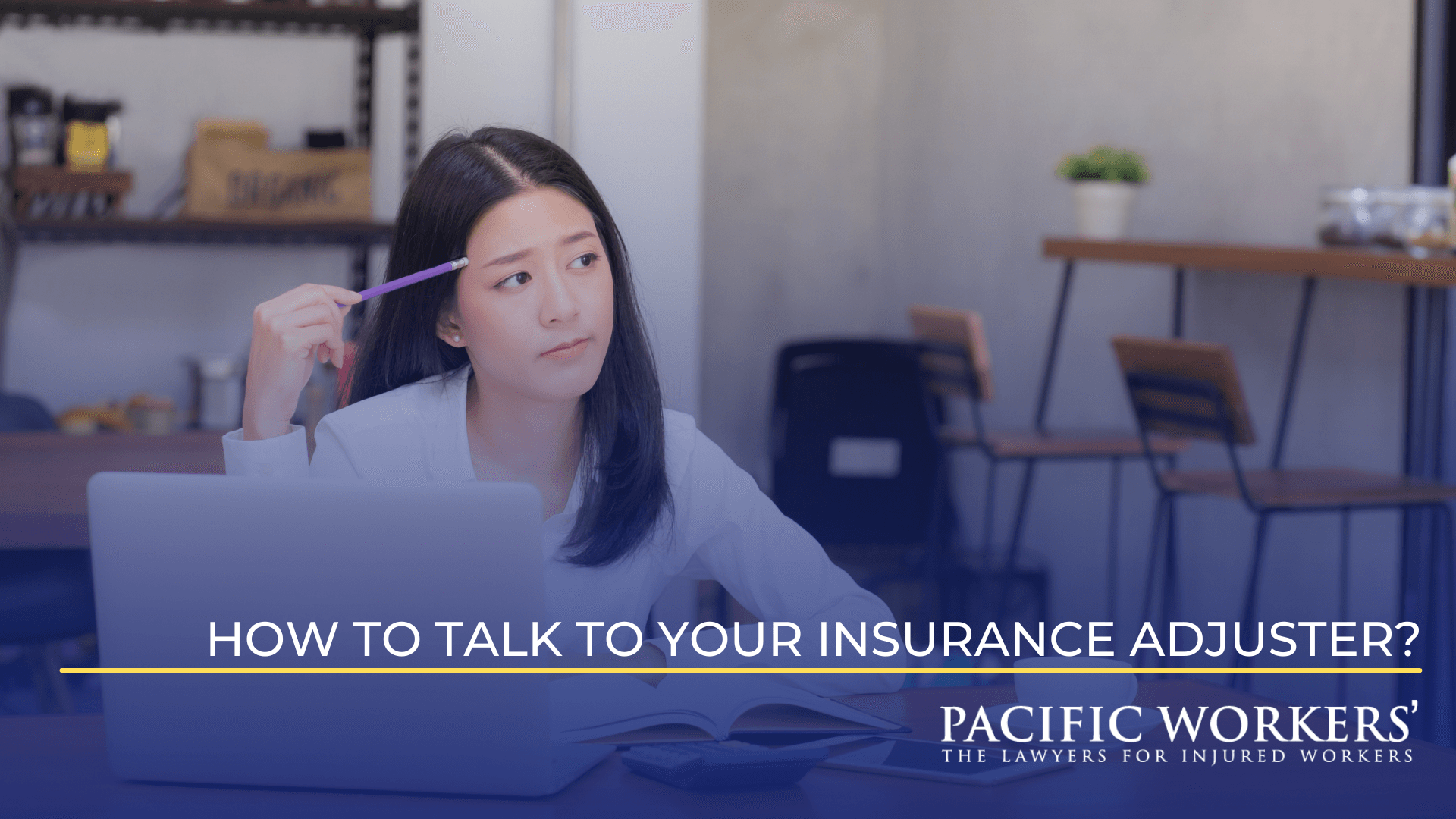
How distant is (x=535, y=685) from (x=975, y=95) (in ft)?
14.0

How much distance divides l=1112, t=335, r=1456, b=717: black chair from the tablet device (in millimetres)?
1883

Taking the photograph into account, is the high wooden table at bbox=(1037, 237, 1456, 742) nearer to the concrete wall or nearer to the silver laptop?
the concrete wall

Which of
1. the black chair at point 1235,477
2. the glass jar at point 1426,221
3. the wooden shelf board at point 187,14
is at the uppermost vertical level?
the wooden shelf board at point 187,14

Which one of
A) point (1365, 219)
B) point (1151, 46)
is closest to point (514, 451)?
point (1365, 219)

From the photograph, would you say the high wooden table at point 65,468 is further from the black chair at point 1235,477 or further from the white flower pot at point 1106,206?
the white flower pot at point 1106,206

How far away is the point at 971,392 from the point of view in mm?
3746

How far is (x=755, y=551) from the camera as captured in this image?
5.02 ft

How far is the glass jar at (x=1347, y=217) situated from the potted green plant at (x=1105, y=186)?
29.8 inches

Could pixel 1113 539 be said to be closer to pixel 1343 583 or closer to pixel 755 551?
pixel 1343 583

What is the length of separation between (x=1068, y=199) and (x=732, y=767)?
12.4ft

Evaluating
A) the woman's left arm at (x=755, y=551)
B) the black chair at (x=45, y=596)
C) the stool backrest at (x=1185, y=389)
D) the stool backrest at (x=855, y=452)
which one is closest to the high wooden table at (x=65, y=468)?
the black chair at (x=45, y=596)

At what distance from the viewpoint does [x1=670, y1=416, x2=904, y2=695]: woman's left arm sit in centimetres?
146

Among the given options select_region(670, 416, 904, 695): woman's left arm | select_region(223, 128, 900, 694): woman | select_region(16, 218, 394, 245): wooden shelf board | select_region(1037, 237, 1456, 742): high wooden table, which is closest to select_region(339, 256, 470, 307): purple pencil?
select_region(223, 128, 900, 694): woman

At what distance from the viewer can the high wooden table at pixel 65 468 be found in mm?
2002
